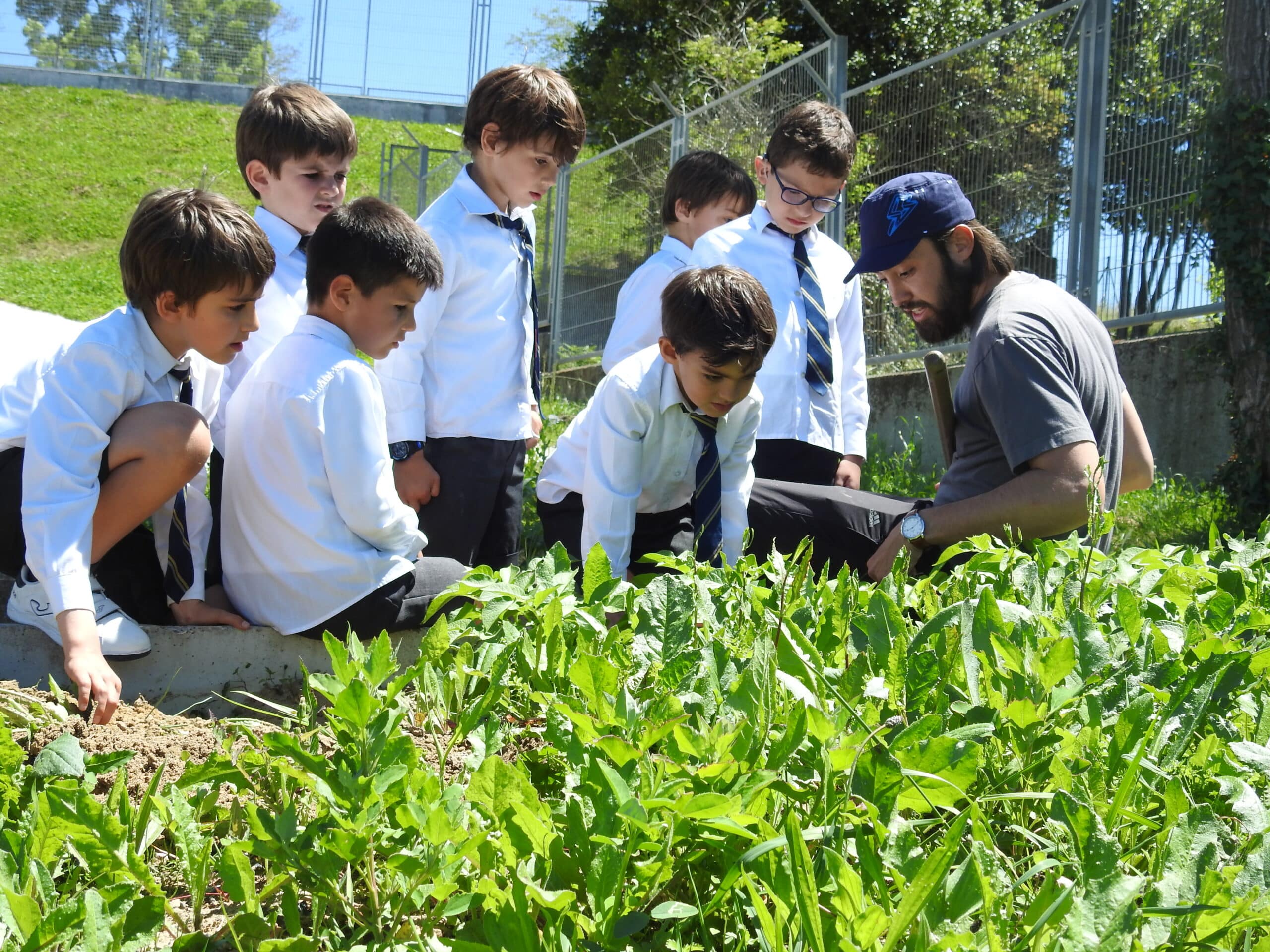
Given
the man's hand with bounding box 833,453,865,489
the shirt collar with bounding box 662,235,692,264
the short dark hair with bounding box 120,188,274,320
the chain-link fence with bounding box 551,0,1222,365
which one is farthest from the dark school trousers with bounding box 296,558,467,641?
the chain-link fence with bounding box 551,0,1222,365

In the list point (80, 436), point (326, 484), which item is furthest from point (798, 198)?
point (80, 436)

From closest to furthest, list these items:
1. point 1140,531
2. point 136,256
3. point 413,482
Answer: point 136,256 → point 413,482 → point 1140,531

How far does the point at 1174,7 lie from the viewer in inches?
288

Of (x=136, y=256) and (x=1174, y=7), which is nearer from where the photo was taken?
(x=136, y=256)

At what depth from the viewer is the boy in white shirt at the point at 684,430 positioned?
3.45 metres

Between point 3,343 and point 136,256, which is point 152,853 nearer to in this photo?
point 136,256

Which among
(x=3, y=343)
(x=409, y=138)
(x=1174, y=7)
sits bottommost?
(x=3, y=343)

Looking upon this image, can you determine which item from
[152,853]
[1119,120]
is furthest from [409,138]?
[152,853]

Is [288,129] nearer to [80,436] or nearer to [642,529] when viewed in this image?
[80,436]

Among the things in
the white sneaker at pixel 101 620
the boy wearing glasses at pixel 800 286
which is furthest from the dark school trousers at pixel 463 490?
the white sneaker at pixel 101 620

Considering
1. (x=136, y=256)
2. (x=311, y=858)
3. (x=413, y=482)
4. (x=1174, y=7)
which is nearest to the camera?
(x=311, y=858)

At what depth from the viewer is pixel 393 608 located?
3.19 metres

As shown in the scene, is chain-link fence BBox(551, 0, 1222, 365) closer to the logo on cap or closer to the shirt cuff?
the logo on cap

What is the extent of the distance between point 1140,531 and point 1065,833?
594 cm
